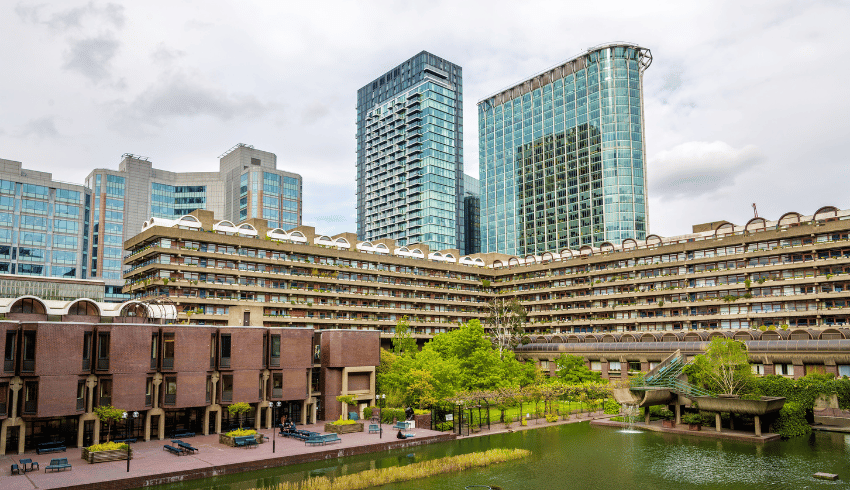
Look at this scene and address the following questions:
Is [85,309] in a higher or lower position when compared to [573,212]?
lower

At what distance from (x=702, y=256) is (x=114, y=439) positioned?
99466mm

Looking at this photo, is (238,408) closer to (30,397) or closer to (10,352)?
(30,397)

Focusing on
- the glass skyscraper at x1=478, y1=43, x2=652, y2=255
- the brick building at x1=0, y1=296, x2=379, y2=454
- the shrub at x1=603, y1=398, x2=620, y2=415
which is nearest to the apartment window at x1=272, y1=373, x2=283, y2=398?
the brick building at x1=0, y1=296, x2=379, y2=454

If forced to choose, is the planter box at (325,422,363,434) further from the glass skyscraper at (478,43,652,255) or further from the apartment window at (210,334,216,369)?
the glass skyscraper at (478,43,652,255)

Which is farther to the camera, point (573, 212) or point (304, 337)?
point (573, 212)

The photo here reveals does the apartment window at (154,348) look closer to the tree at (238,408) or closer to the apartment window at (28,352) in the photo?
the tree at (238,408)

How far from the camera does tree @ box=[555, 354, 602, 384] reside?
4001 inches

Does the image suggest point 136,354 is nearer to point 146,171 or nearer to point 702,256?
point 702,256

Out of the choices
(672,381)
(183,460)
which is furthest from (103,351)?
(672,381)

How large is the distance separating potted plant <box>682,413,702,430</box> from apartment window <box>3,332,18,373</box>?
222 feet

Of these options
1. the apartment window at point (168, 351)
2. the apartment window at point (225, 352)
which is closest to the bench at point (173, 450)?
the apartment window at point (168, 351)

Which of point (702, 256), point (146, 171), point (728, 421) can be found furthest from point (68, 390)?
point (146, 171)

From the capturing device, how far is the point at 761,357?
308 feet

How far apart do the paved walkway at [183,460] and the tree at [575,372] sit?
1699 inches
